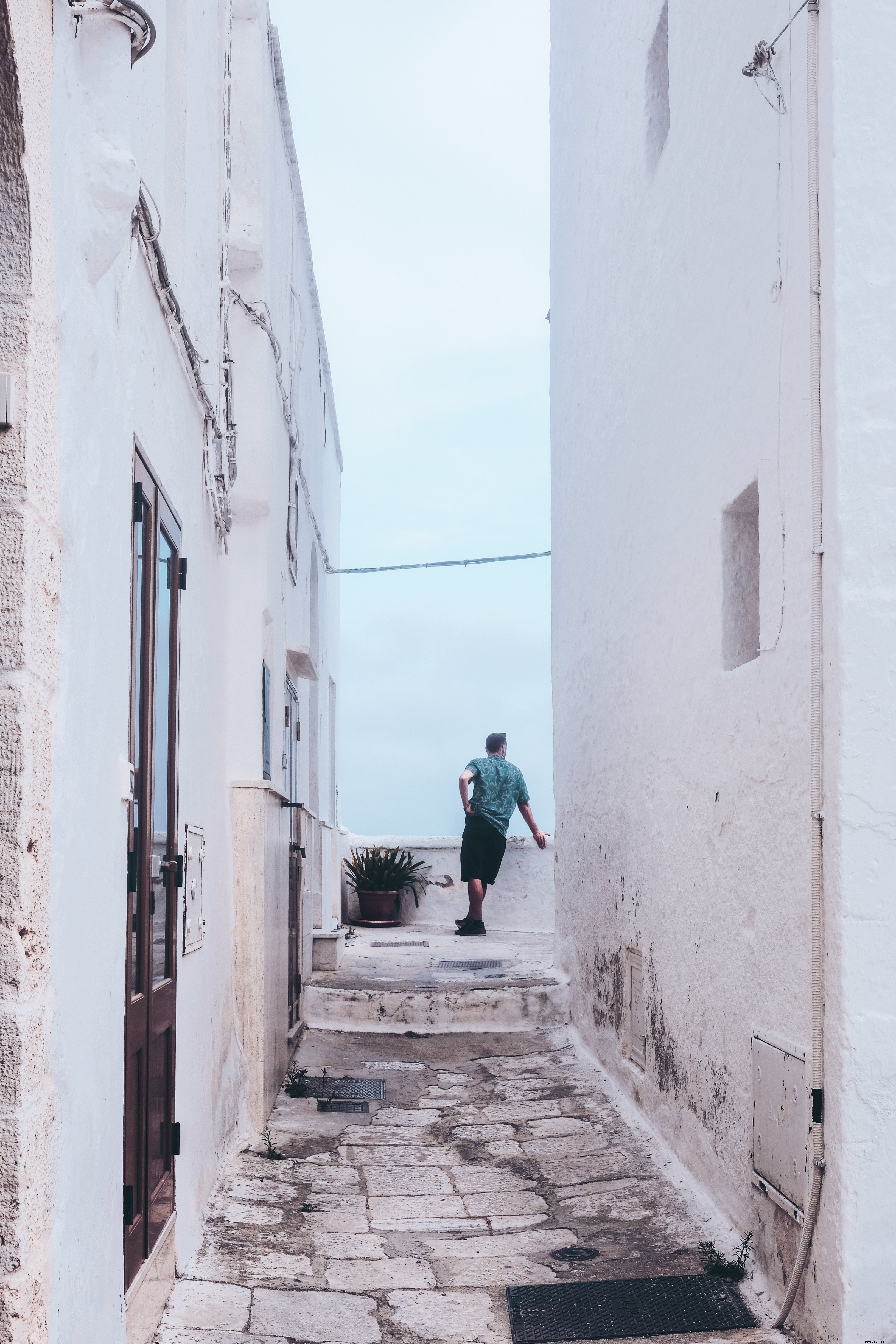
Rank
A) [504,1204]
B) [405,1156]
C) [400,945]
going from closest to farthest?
[504,1204] < [405,1156] < [400,945]

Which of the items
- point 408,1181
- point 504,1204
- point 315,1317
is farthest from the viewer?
point 408,1181

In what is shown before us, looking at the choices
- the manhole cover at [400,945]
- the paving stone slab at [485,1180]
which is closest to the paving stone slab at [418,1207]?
the paving stone slab at [485,1180]

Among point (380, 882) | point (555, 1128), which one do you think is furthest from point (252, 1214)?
point (380, 882)

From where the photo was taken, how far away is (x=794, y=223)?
369cm

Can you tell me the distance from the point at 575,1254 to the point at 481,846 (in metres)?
6.14

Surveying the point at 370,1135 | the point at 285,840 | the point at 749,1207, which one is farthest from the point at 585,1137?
the point at 285,840

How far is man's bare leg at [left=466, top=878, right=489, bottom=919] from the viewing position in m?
10.7

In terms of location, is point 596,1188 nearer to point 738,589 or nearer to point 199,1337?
point 199,1337

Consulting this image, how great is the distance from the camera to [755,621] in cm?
455

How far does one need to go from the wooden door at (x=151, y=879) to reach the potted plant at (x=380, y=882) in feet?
26.4

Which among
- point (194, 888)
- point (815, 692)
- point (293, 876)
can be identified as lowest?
point (293, 876)

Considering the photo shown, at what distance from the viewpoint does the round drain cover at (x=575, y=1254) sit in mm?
4195

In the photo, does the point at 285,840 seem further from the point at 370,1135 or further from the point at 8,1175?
the point at 8,1175

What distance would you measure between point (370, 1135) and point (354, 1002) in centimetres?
199
